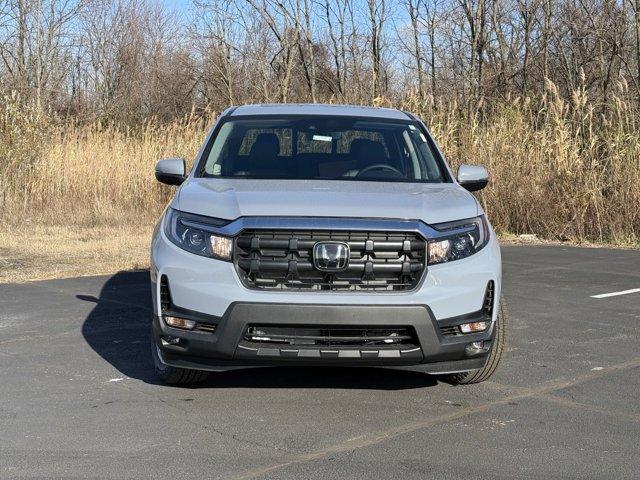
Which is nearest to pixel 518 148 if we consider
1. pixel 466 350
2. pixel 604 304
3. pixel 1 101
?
pixel 604 304

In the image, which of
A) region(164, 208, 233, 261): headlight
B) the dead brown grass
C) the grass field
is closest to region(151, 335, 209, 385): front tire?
region(164, 208, 233, 261): headlight

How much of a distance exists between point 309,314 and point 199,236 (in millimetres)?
755

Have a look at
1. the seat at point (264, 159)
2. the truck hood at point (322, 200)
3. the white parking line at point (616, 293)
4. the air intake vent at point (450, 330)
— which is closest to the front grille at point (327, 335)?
the air intake vent at point (450, 330)

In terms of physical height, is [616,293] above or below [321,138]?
below

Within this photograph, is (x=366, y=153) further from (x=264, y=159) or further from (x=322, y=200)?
(x=322, y=200)

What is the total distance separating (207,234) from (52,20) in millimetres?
27462

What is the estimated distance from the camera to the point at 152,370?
19.2ft

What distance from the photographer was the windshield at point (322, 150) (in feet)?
19.9

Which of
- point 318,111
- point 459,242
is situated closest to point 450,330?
point 459,242

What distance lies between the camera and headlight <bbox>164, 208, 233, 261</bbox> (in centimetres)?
481

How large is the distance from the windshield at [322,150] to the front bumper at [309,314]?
1272 mm

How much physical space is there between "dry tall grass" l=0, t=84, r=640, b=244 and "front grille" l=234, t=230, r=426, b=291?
31.4ft

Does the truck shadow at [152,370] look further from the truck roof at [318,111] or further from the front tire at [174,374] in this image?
the truck roof at [318,111]

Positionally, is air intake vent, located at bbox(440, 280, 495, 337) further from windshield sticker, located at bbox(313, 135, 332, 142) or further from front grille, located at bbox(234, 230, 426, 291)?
windshield sticker, located at bbox(313, 135, 332, 142)
